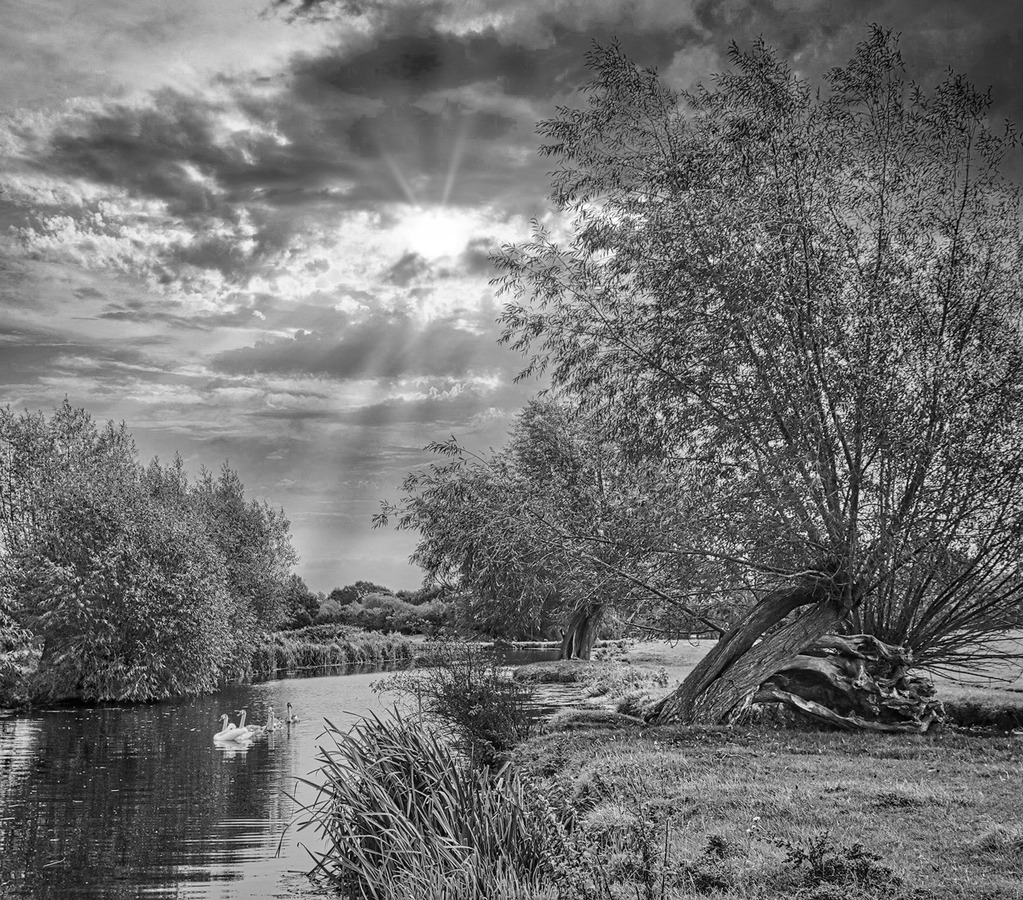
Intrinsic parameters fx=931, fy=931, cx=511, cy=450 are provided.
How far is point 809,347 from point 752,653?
559 cm

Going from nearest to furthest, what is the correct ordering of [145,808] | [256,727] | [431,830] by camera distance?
[431,830], [145,808], [256,727]

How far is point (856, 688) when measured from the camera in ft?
53.3

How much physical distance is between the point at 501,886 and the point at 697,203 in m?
12.5

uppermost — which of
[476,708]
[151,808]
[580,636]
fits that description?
[580,636]

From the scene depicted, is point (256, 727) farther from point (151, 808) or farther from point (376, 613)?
point (376, 613)

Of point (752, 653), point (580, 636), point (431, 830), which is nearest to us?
point (431, 830)

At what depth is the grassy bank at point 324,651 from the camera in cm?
4916

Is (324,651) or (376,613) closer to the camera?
(324,651)

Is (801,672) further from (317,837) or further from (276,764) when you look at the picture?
(276,764)

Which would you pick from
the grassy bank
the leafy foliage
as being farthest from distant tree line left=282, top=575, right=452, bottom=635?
the leafy foliage

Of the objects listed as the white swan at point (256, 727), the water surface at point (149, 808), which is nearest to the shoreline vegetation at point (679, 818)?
the water surface at point (149, 808)

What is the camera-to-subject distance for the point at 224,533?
51.7 meters

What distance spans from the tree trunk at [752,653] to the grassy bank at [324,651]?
29808mm

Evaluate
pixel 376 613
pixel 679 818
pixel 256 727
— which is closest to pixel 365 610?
pixel 376 613
